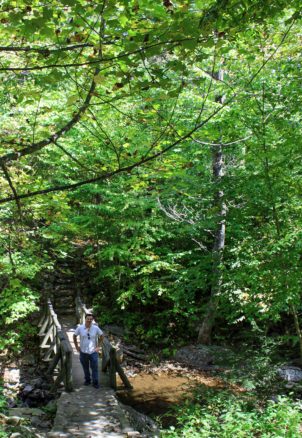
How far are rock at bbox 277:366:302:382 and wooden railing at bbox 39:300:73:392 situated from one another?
15.4ft

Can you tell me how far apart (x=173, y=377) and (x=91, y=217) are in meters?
4.99

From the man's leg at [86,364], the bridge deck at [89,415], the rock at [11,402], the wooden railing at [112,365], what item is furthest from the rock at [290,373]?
the rock at [11,402]

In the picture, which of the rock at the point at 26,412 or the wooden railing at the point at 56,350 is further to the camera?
the wooden railing at the point at 56,350

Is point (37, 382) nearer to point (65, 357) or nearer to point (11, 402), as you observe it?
point (11, 402)

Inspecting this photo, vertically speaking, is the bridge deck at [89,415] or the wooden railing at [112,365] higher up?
the wooden railing at [112,365]

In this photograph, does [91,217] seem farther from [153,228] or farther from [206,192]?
[206,192]

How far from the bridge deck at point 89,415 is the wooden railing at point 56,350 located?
361mm

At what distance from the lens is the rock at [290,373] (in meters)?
8.84

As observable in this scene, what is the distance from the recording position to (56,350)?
9.90 metres

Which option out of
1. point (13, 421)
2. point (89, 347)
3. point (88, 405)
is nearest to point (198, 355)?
point (89, 347)

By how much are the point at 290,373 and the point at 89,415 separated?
197 inches

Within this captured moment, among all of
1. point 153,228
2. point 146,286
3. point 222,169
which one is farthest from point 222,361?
point 222,169

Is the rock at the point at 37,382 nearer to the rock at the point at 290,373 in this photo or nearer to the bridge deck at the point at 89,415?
the bridge deck at the point at 89,415

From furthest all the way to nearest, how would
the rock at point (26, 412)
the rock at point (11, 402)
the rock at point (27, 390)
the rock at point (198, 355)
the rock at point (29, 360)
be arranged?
the rock at point (29, 360) → the rock at point (198, 355) → the rock at point (27, 390) → the rock at point (11, 402) → the rock at point (26, 412)
